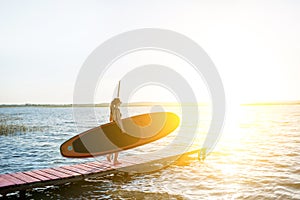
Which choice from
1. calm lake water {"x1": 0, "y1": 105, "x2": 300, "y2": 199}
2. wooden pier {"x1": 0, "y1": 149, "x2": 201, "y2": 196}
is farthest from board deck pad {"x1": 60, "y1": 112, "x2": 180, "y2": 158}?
calm lake water {"x1": 0, "y1": 105, "x2": 300, "y2": 199}

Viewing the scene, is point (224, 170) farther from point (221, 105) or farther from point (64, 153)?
point (221, 105)

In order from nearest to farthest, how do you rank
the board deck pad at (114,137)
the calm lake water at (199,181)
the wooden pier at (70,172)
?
the wooden pier at (70,172)
the calm lake water at (199,181)
the board deck pad at (114,137)

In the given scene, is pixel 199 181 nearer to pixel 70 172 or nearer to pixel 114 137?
pixel 114 137

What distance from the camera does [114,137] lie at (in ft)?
44.8

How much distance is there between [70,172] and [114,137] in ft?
9.59

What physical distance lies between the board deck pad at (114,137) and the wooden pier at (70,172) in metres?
0.63

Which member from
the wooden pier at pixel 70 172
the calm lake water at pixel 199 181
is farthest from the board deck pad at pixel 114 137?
the calm lake water at pixel 199 181

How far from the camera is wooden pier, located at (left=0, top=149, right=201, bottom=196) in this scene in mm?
9784

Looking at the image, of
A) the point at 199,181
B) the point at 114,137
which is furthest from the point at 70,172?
the point at 199,181

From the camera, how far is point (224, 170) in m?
15.4

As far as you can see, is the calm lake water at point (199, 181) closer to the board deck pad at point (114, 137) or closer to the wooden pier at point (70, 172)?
the wooden pier at point (70, 172)

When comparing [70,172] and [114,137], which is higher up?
[114,137]

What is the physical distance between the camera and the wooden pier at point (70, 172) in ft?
32.1

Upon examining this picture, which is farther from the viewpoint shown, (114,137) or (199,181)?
(114,137)
